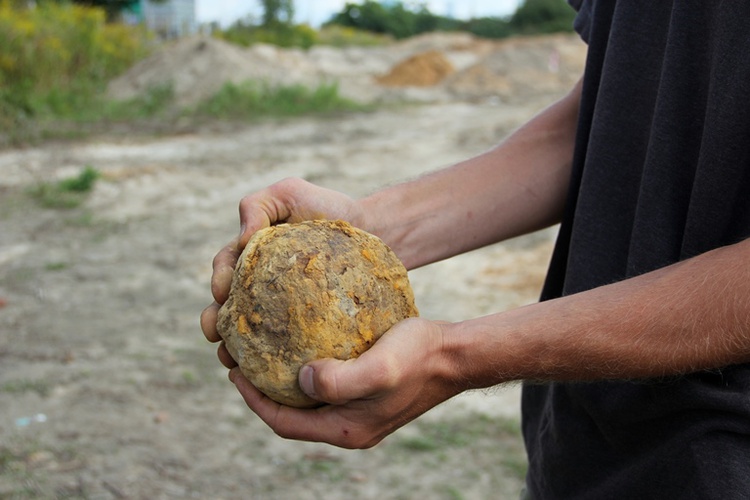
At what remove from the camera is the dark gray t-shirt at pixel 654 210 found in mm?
1436

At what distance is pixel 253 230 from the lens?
189cm

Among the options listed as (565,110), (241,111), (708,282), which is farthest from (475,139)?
(708,282)

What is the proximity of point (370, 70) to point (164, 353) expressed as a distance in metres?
17.6

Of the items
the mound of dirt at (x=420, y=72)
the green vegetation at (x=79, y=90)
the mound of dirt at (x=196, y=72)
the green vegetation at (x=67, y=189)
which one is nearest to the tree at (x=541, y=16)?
the mound of dirt at (x=420, y=72)

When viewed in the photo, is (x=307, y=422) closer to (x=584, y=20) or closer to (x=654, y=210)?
(x=654, y=210)

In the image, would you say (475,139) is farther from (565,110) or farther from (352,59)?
(352,59)

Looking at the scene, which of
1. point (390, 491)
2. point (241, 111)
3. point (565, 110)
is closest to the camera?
point (565, 110)

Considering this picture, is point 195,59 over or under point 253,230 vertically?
under

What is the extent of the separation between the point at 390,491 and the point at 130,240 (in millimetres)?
4144

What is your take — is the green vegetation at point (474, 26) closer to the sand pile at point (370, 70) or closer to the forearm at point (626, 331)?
the sand pile at point (370, 70)

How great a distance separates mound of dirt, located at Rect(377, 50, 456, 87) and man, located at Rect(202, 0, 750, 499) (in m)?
16.8

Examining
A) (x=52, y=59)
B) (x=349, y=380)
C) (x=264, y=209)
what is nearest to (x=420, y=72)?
(x=52, y=59)

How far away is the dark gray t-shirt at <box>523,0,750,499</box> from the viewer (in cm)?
144

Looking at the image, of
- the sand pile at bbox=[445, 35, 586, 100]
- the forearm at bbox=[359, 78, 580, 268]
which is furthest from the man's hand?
the sand pile at bbox=[445, 35, 586, 100]
